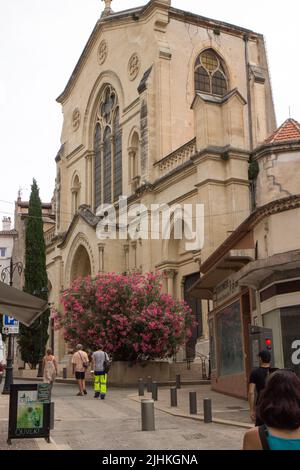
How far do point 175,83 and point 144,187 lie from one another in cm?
649

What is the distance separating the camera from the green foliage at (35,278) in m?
38.3

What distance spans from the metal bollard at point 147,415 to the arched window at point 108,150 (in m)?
26.6

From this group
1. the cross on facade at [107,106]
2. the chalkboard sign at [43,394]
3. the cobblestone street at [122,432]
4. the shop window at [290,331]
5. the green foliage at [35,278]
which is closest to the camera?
the cobblestone street at [122,432]

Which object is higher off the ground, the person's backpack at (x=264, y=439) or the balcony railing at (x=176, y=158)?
the balcony railing at (x=176, y=158)

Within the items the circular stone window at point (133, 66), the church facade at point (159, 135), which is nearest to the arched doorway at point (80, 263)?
the church facade at point (159, 135)

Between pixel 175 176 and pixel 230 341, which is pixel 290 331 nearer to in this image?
pixel 230 341

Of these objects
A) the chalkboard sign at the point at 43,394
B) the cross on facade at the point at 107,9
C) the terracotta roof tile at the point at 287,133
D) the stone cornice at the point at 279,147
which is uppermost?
the cross on facade at the point at 107,9

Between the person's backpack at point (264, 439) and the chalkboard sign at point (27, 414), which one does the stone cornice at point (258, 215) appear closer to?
the chalkboard sign at point (27, 414)

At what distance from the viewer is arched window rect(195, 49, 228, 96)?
115 feet

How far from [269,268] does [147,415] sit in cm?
424

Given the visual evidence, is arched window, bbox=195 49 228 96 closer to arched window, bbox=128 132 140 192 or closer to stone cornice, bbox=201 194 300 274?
arched window, bbox=128 132 140 192

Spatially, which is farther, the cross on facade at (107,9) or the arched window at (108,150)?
the cross on facade at (107,9)

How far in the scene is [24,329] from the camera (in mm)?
38719

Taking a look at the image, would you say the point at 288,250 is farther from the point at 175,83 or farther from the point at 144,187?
the point at 175,83
